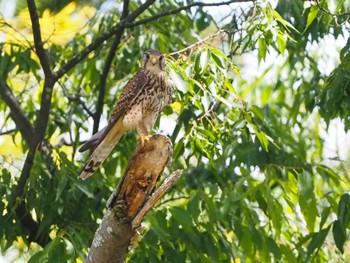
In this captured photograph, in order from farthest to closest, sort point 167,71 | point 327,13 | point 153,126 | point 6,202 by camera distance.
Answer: point 6,202 → point 153,126 → point 167,71 → point 327,13

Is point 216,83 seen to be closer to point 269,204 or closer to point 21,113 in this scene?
A: point 269,204

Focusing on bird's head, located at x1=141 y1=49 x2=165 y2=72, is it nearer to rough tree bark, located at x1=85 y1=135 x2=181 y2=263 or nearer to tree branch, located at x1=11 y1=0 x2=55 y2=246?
tree branch, located at x1=11 y1=0 x2=55 y2=246

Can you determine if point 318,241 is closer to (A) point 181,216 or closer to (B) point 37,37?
(A) point 181,216

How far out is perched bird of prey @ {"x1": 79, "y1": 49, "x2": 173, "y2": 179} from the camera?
5.32m

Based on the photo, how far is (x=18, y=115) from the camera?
22.5ft

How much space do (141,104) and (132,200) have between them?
1422 millimetres

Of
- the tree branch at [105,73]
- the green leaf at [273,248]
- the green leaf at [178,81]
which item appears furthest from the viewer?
the tree branch at [105,73]

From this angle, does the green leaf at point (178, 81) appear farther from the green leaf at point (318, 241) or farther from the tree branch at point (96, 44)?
the tree branch at point (96, 44)

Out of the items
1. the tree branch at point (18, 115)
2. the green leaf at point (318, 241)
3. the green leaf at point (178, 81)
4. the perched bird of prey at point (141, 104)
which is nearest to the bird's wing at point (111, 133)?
the perched bird of prey at point (141, 104)

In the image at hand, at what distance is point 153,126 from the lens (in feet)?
18.2

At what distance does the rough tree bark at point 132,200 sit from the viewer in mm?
3861

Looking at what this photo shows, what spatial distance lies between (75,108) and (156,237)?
1882 mm

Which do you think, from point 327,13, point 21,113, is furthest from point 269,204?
point 21,113

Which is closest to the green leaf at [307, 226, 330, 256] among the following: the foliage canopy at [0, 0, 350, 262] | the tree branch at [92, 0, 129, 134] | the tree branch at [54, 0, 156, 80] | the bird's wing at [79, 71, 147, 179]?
the foliage canopy at [0, 0, 350, 262]
